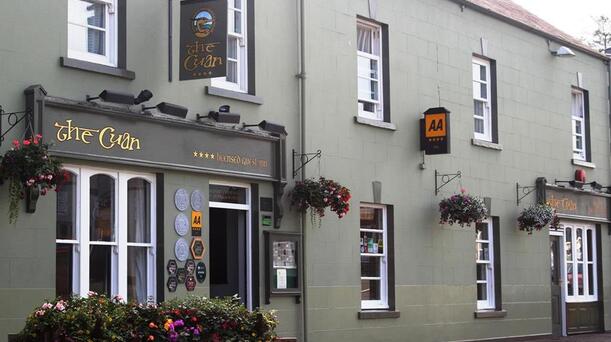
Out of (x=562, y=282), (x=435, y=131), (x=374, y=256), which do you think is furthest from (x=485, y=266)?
(x=374, y=256)

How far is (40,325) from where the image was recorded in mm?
10469

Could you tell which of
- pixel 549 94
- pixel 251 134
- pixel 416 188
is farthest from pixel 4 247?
pixel 549 94

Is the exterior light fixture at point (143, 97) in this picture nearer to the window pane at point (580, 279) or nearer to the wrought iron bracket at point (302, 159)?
the wrought iron bracket at point (302, 159)

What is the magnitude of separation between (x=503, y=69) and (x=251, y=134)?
8634mm

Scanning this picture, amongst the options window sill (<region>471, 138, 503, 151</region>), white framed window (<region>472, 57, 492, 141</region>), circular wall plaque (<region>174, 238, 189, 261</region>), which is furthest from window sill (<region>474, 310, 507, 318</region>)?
circular wall plaque (<region>174, 238, 189, 261</region>)

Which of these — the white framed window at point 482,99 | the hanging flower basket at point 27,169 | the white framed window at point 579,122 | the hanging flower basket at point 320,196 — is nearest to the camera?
the hanging flower basket at point 27,169

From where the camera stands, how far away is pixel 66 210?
13203mm

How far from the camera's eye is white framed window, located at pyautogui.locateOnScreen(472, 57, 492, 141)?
71.5ft

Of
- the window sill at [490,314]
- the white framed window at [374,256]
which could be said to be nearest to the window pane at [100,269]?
the white framed window at [374,256]

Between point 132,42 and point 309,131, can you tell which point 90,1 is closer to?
point 132,42

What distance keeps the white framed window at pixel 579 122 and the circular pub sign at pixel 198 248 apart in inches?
525

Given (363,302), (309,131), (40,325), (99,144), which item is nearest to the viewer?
(40,325)

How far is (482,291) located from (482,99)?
3.99 metres

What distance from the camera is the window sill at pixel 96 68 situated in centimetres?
1309
